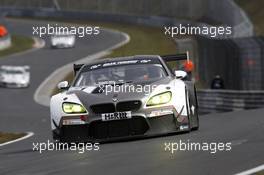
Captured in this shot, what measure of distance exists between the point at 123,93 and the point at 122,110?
0.86 feet

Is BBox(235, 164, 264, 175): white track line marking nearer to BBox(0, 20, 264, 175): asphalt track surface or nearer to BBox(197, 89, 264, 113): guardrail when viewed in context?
BBox(0, 20, 264, 175): asphalt track surface

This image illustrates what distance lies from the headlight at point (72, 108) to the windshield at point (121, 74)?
0.74 meters

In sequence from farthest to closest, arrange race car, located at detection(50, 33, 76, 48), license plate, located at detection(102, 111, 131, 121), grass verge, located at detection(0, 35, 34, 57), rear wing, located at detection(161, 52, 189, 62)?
race car, located at detection(50, 33, 76, 48) → grass verge, located at detection(0, 35, 34, 57) → rear wing, located at detection(161, 52, 189, 62) → license plate, located at detection(102, 111, 131, 121)

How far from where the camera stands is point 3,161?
10234 mm

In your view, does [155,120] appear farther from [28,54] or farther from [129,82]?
[28,54]

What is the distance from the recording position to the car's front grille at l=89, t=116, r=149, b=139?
11227mm

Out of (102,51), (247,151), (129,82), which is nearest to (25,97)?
(102,51)

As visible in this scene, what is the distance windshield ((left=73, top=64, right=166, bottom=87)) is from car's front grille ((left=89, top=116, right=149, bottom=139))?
966 mm

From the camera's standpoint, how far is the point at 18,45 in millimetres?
62562

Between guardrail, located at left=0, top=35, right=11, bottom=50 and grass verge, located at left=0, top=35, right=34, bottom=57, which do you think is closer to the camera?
grass verge, located at left=0, top=35, right=34, bottom=57

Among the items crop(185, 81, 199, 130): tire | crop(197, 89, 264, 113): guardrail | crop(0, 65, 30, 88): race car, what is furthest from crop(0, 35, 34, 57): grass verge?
crop(185, 81, 199, 130): tire

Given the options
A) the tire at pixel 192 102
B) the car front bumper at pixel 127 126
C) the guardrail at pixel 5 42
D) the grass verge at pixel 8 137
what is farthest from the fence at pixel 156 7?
the car front bumper at pixel 127 126

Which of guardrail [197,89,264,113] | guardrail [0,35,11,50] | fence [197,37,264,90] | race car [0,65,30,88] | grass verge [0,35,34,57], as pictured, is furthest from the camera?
guardrail [0,35,11,50]

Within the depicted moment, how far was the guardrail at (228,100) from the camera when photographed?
74.3ft
